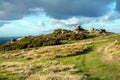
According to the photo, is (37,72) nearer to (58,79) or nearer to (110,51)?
(58,79)

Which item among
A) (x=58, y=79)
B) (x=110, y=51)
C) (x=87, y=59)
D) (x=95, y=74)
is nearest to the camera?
(x=58, y=79)

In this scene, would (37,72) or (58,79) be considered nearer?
(58,79)

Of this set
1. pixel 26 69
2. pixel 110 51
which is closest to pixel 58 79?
pixel 26 69

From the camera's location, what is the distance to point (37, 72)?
33.2m

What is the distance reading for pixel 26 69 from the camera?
114 feet

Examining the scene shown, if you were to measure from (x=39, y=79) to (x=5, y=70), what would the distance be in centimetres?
824

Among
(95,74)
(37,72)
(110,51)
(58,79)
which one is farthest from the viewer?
(110,51)

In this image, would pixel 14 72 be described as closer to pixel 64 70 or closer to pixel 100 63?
pixel 64 70

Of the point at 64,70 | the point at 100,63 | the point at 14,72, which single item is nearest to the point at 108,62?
the point at 100,63

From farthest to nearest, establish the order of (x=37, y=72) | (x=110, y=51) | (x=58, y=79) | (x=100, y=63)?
(x=110, y=51), (x=100, y=63), (x=37, y=72), (x=58, y=79)

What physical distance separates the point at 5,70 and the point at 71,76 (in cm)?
1092

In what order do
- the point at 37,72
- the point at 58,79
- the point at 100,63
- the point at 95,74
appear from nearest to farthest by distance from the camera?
the point at 58,79 < the point at 95,74 < the point at 37,72 < the point at 100,63

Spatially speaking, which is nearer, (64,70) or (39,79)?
(39,79)

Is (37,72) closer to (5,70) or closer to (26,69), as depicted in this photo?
(26,69)
